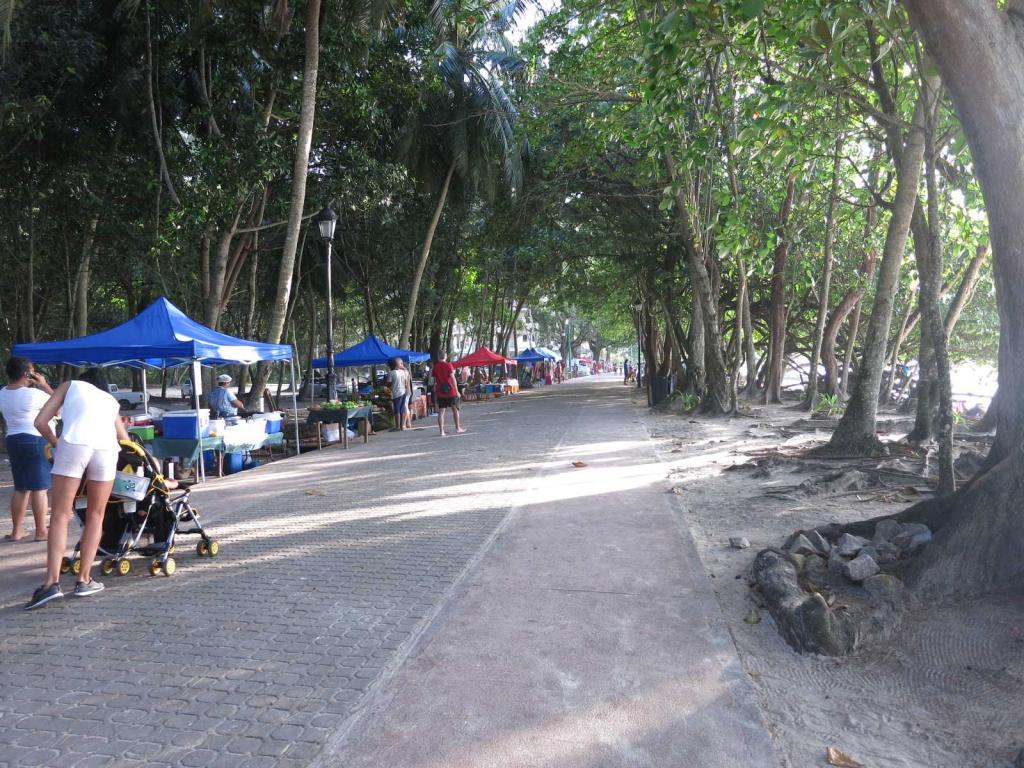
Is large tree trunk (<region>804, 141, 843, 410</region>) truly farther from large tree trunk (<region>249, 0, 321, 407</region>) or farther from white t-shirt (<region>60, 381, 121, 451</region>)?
white t-shirt (<region>60, 381, 121, 451</region>)

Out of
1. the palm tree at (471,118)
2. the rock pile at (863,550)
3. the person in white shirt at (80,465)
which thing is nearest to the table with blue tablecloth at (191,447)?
the person in white shirt at (80,465)

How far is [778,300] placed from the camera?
66.3 ft

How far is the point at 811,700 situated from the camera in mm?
3260

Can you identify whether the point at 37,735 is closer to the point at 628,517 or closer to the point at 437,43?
the point at 628,517

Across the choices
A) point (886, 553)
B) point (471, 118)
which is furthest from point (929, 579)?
point (471, 118)

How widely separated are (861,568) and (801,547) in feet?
2.22

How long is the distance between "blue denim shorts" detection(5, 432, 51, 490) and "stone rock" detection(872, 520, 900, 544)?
6972 mm

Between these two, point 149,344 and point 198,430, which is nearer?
point 149,344

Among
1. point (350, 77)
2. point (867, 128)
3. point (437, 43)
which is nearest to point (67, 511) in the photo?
point (867, 128)

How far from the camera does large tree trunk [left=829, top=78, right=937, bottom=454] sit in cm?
895

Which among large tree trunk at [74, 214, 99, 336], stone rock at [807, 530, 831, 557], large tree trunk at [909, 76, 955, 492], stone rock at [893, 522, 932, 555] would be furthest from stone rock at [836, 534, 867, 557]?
large tree trunk at [74, 214, 99, 336]

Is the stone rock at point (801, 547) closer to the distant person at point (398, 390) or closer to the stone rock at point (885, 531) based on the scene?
the stone rock at point (885, 531)

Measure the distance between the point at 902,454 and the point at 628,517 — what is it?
4.87 meters

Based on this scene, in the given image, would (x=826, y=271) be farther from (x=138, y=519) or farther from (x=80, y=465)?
(x=80, y=465)
